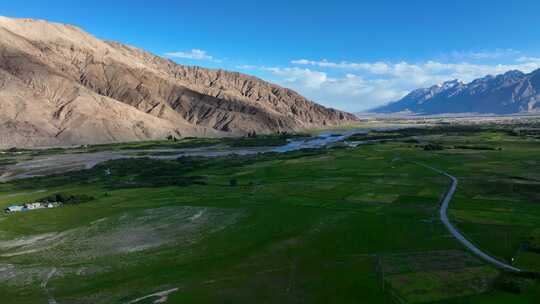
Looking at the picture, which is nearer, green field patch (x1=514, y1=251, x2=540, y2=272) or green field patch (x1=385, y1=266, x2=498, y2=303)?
green field patch (x1=385, y1=266, x2=498, y2=303)

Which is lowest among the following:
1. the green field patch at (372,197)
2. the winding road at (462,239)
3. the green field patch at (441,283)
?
the green field patch at (441,283)

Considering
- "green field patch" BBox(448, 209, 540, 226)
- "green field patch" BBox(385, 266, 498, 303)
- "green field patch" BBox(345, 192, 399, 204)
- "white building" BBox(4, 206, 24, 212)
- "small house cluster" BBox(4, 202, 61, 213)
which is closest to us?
"green field patch" BBox(385, 266, 498, 303)

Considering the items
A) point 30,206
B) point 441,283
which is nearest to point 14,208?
point 30,206

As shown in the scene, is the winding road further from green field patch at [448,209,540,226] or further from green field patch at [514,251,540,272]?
green field patch at [448,209,540,226]

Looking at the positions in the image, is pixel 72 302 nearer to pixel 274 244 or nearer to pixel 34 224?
pixel 274 244

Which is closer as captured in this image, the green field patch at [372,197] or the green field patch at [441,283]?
the green field patch at [441,283]

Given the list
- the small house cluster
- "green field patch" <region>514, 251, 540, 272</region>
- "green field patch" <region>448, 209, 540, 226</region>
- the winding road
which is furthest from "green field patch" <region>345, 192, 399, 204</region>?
the small house cluster

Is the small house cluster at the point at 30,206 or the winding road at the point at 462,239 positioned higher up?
the small house cluster at the point at 30,206

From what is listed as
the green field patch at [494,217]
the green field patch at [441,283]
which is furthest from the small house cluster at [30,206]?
the green field patch at [494,217]

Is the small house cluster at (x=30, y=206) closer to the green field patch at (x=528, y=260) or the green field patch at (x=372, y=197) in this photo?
the green field patch at (x=372, y=197)
